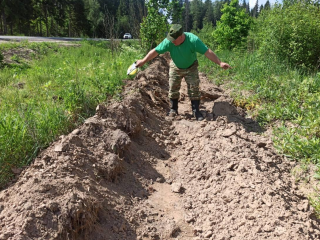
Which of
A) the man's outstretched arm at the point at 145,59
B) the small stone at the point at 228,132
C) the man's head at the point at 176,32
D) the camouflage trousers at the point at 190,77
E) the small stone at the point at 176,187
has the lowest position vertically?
the small stone at the point at 176,187

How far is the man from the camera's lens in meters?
4.09

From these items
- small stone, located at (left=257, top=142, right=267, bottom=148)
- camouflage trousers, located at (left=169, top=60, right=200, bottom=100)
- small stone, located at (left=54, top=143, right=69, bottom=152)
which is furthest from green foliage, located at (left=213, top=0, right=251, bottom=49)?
small stone, located at (left=54, top=143, right=69, bottom=152)

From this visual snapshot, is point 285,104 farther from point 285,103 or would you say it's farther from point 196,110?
point 196,110

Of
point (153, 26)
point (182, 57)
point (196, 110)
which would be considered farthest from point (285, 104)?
point (153, 26)

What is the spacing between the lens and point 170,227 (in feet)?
7.97

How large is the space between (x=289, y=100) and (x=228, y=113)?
3.38ft

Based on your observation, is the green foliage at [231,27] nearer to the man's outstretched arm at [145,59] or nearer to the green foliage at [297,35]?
the green foliage at [297,35]

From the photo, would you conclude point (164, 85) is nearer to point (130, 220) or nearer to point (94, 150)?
point (94, 150)

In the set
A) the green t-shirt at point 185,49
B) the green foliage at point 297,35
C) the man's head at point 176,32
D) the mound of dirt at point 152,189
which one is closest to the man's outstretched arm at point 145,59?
the green t-shirt at point 185,49

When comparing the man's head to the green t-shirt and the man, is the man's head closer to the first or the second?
the man

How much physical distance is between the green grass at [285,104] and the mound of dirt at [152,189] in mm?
253

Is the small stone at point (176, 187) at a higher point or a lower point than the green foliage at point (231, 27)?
lower

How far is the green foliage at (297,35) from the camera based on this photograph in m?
6.45

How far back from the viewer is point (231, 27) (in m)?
18.7
